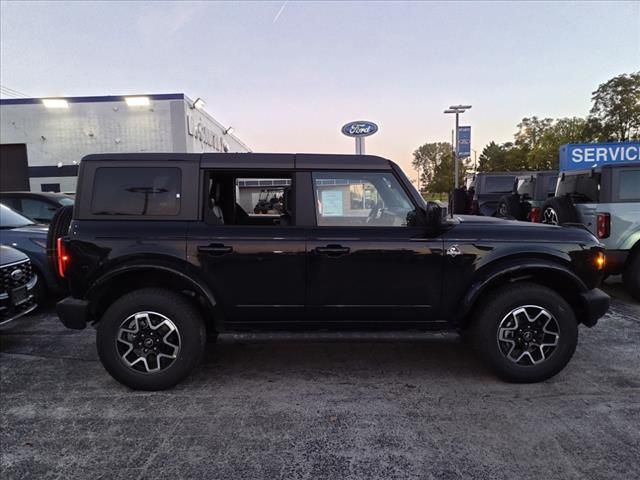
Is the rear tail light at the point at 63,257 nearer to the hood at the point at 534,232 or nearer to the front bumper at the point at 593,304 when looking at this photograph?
the hood at the point at 534,232

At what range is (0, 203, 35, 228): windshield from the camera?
241 inches

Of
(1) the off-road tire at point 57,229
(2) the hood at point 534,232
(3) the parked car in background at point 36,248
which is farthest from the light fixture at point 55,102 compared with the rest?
(2) the hood at point 534,232

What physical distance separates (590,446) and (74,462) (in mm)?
3249

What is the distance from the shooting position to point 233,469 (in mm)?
2555

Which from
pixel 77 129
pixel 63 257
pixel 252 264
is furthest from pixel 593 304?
pixel 77 129

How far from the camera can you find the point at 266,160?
11.9 feet

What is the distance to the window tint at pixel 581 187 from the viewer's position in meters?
6.24

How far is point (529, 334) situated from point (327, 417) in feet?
5.99

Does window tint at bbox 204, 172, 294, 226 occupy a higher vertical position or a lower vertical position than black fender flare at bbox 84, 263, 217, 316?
higher

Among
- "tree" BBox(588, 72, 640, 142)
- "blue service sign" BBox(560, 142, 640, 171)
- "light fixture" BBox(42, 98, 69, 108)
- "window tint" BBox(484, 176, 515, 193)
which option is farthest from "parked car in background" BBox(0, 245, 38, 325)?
"tree" BBox(588, 72, 640, 142)

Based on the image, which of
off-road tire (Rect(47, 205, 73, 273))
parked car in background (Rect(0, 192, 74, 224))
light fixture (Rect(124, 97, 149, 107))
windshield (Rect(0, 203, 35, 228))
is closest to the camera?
off-road tire (Rect(47, 205, 73, 273))

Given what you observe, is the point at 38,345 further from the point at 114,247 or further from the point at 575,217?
the point at 575,217

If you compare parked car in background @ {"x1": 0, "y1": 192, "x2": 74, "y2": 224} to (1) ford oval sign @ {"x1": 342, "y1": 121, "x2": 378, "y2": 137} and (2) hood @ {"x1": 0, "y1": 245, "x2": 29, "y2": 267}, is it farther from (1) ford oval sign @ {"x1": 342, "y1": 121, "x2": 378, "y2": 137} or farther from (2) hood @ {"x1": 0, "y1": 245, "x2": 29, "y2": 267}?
(1) ford oval sign @ {"x1": 342, "y1": 121, "x2": 378, "y2": 137}

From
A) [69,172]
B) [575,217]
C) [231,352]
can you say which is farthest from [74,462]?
[69,172]
